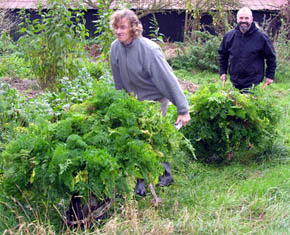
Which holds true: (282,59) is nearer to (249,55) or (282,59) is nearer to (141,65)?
(249,55)

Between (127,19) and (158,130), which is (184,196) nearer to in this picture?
(158,130)

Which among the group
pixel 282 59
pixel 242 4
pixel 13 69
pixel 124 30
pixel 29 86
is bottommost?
pixel 29 86

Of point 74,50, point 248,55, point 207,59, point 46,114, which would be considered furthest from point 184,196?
point 207,59

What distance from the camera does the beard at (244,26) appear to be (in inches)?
203

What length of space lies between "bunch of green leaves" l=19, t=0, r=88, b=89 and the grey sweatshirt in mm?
2430

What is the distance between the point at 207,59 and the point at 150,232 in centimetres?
853

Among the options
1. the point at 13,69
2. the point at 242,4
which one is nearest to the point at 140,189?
the point at 13,69

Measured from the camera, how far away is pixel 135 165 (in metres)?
2.89

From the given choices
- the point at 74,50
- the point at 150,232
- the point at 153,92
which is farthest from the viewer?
the point at 74,50

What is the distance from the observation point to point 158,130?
3166mm

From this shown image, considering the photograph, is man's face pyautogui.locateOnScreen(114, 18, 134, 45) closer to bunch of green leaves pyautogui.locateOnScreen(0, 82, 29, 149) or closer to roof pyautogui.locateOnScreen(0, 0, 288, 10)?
bunch of green leaves pyautogui.locateOnScreen(0, 82, 29, 149)

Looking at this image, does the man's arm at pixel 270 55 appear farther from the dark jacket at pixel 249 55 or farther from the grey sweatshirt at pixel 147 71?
the grey sweatshirt at pixel 147 71

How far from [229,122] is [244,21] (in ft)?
5.12

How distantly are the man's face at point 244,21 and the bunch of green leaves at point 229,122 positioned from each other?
1.04m
